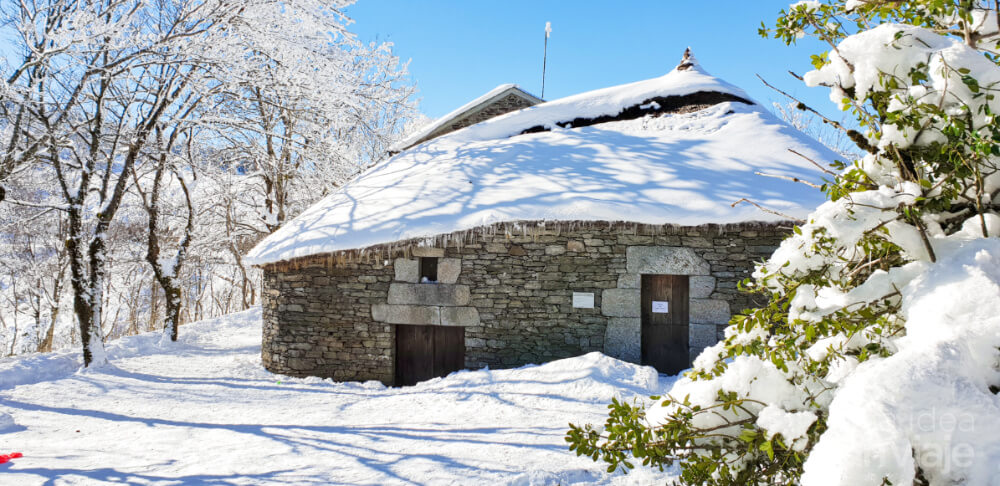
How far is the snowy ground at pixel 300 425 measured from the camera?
357 centimetres

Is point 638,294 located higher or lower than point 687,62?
lower

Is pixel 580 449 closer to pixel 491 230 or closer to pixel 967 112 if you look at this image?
pixel 967 112

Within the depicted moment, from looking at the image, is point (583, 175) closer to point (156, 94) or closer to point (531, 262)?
point (531, 262)

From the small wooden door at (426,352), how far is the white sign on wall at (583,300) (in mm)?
1642

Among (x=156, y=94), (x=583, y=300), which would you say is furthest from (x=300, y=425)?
(x=156, y=94)

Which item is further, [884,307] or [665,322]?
[665,322]

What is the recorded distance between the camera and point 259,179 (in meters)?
15.5

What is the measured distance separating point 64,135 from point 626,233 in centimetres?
804

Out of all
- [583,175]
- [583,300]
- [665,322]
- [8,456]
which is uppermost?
[583,175]

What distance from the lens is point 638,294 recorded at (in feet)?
21.5

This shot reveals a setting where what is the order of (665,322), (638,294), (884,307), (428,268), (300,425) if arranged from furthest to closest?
1. (428,268)
2. (665,322)
3. (638,294)
4. (300,425)
5. (884,307)

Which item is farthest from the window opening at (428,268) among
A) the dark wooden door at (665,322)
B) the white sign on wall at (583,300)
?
the dark wooden door at (665,322)

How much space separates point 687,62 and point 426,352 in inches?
334

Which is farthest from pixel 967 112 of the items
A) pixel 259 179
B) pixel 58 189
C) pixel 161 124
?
pixel 58 189
